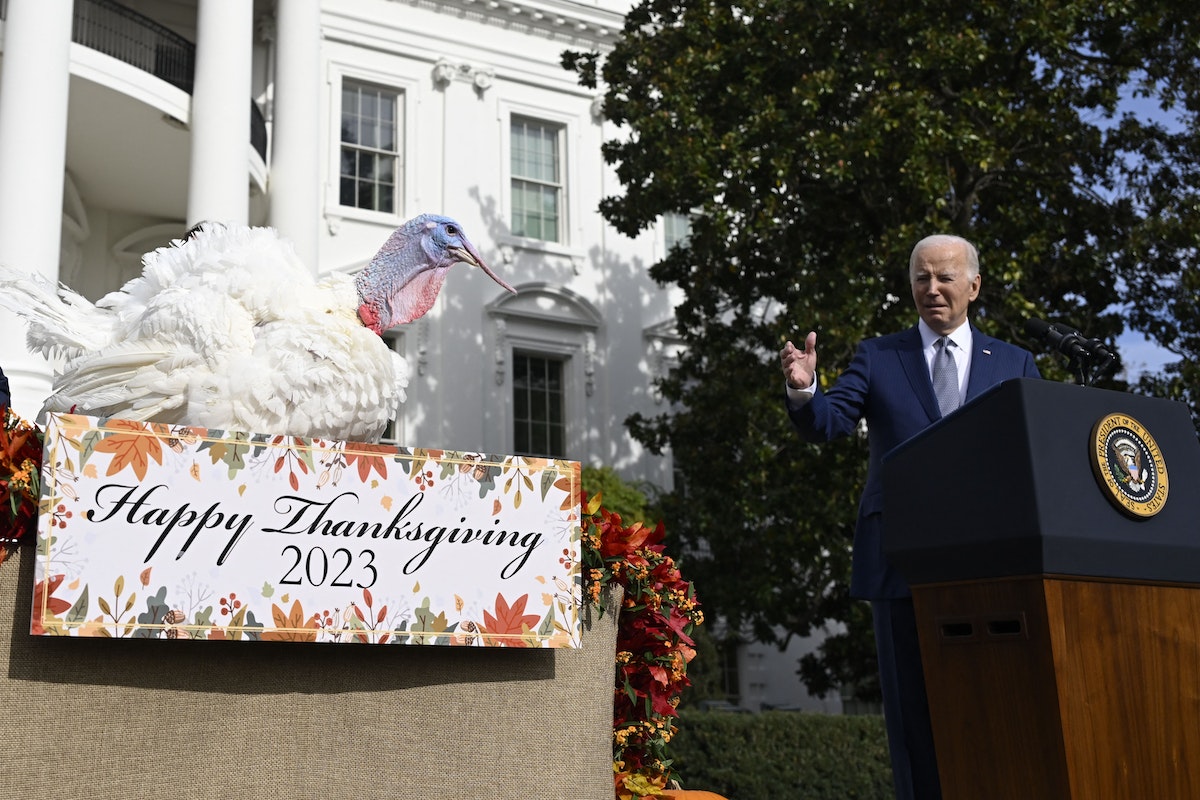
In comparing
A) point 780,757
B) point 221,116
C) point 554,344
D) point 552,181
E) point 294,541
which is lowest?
point 780,757

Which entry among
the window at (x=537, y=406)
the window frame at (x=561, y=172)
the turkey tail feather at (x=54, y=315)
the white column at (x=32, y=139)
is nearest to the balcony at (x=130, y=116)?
the white column at (x=32, y=139)

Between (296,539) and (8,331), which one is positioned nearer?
(296,539)

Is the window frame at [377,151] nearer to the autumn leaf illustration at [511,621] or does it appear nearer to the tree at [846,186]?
the tree at [846,186]

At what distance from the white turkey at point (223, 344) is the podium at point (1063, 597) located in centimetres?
160

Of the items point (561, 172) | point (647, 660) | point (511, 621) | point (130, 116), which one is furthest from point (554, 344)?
point (511, 621)

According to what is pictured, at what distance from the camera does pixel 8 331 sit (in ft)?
31.9

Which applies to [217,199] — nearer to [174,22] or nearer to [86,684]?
[174,22]

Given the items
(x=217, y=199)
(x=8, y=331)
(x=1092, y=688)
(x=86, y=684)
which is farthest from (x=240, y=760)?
(x=217, y=199)

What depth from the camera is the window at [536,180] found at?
1836 centimetres

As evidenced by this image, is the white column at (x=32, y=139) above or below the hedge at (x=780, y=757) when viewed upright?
above

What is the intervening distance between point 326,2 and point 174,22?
211cm

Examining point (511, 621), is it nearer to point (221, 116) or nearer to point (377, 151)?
point (221, 116)

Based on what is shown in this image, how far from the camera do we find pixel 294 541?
2.66 metres

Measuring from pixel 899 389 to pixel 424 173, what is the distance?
14.5 m
